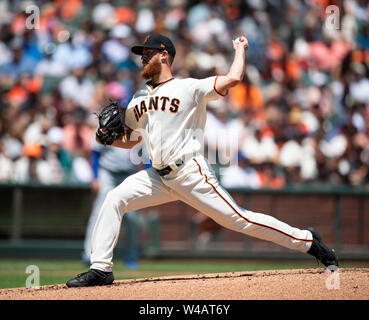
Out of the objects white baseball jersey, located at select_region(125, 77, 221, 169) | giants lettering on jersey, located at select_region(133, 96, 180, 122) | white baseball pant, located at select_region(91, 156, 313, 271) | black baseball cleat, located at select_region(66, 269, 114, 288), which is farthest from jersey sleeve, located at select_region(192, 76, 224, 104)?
black baseball cleat, located at select_region(66, 269, 114, 288)

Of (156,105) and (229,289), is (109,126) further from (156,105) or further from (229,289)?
(229,289)

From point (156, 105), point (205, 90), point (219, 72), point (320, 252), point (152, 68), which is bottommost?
point (320, 252)

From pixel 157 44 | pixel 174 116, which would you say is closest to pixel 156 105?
pixel 174 116

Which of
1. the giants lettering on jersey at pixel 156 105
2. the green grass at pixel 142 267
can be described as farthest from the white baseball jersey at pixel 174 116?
the green grass at pixel 142 267

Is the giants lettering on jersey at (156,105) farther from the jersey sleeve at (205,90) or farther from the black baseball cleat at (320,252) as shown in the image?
the black baseball cleat at (320,252)

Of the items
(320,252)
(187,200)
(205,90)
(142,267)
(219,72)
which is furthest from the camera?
(219,72)
